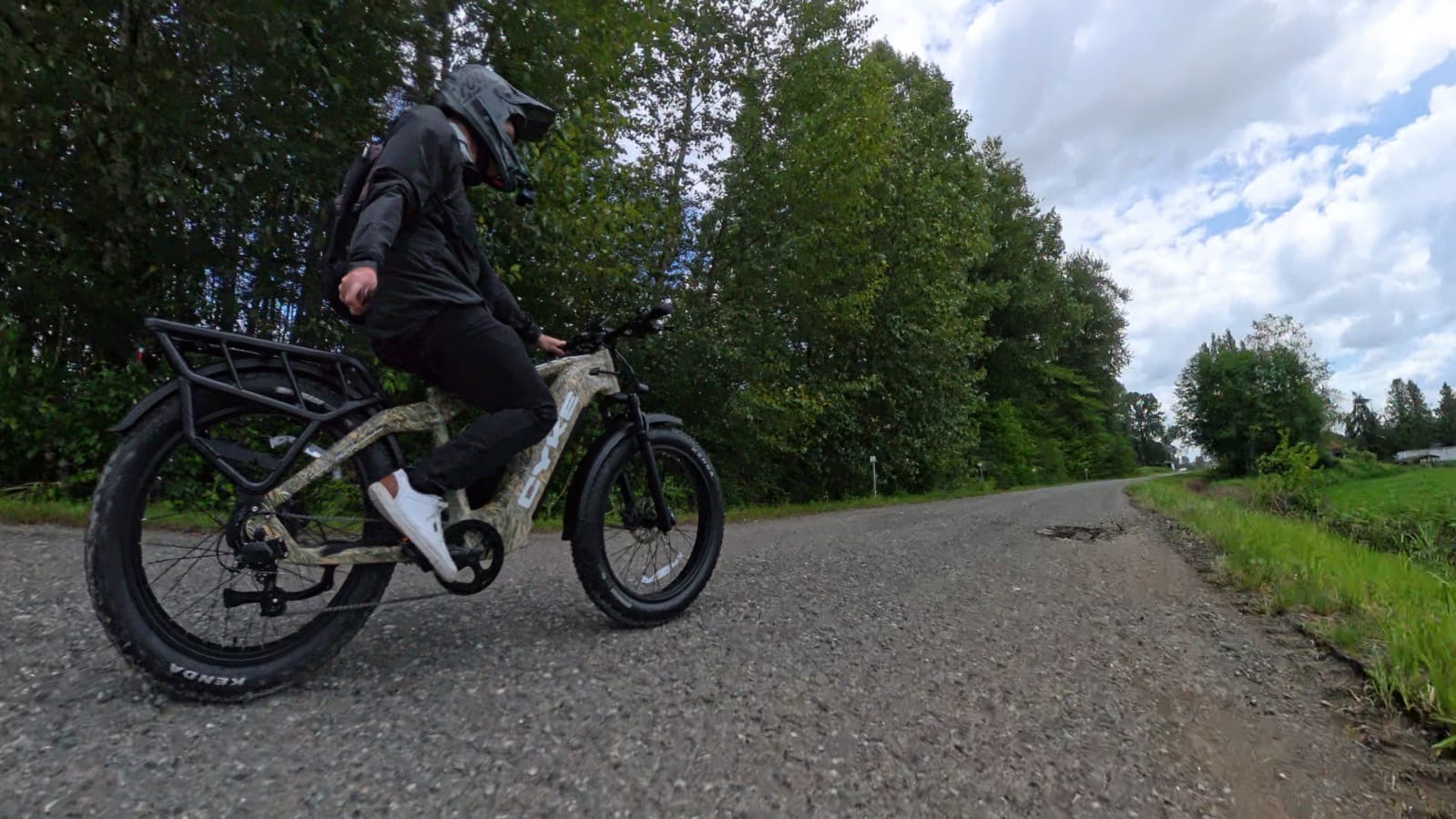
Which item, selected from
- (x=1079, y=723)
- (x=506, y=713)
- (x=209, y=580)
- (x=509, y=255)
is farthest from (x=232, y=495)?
(x=509, y=255)

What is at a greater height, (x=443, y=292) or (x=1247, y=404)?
(x=1247, y=404)

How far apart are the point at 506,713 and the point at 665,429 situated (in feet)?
4.42

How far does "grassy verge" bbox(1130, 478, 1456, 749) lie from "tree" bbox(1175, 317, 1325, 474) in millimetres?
48627

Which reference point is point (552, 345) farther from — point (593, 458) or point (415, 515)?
point (415, 515)

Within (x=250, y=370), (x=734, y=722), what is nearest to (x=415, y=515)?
(x=250, y=370)

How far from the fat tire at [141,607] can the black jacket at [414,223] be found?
1.66ft

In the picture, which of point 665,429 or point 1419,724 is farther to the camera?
point 665,429

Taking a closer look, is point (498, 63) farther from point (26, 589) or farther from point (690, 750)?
point (690, 750)

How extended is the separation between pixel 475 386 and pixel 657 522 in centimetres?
98

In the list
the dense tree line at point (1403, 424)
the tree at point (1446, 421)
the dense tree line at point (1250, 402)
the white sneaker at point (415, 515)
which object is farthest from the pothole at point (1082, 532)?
the tree at point (1446, 421)

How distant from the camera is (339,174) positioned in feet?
20.0

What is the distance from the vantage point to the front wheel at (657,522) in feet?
8.51

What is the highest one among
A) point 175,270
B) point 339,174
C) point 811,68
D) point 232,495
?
point 811,68

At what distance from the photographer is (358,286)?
72.7 inches
